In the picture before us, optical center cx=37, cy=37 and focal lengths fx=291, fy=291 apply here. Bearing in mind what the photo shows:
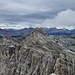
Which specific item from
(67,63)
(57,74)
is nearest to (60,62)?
(67,63)

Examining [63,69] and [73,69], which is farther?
[73,69]

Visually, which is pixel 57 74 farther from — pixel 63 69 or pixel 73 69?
pixel 73 69

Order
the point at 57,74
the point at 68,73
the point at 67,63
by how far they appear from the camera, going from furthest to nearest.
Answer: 1. the point at 67,63
2. the point at 68,73
3. the point at 57,74

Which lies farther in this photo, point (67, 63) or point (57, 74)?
point (67, 63)

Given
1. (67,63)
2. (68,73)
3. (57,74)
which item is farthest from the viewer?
(67,63)

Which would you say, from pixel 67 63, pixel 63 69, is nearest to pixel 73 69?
pixel 67 63

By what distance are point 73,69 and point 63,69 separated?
73.8 ft

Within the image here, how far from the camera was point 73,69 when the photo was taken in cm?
19950

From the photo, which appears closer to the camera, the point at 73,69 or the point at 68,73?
the point at 68,73

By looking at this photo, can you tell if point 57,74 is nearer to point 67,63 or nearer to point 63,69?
point 63,69

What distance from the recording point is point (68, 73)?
603ft

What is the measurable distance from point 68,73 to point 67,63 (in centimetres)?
1480

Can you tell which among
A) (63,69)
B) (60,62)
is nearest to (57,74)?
(63,69)

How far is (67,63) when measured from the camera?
198 metres
